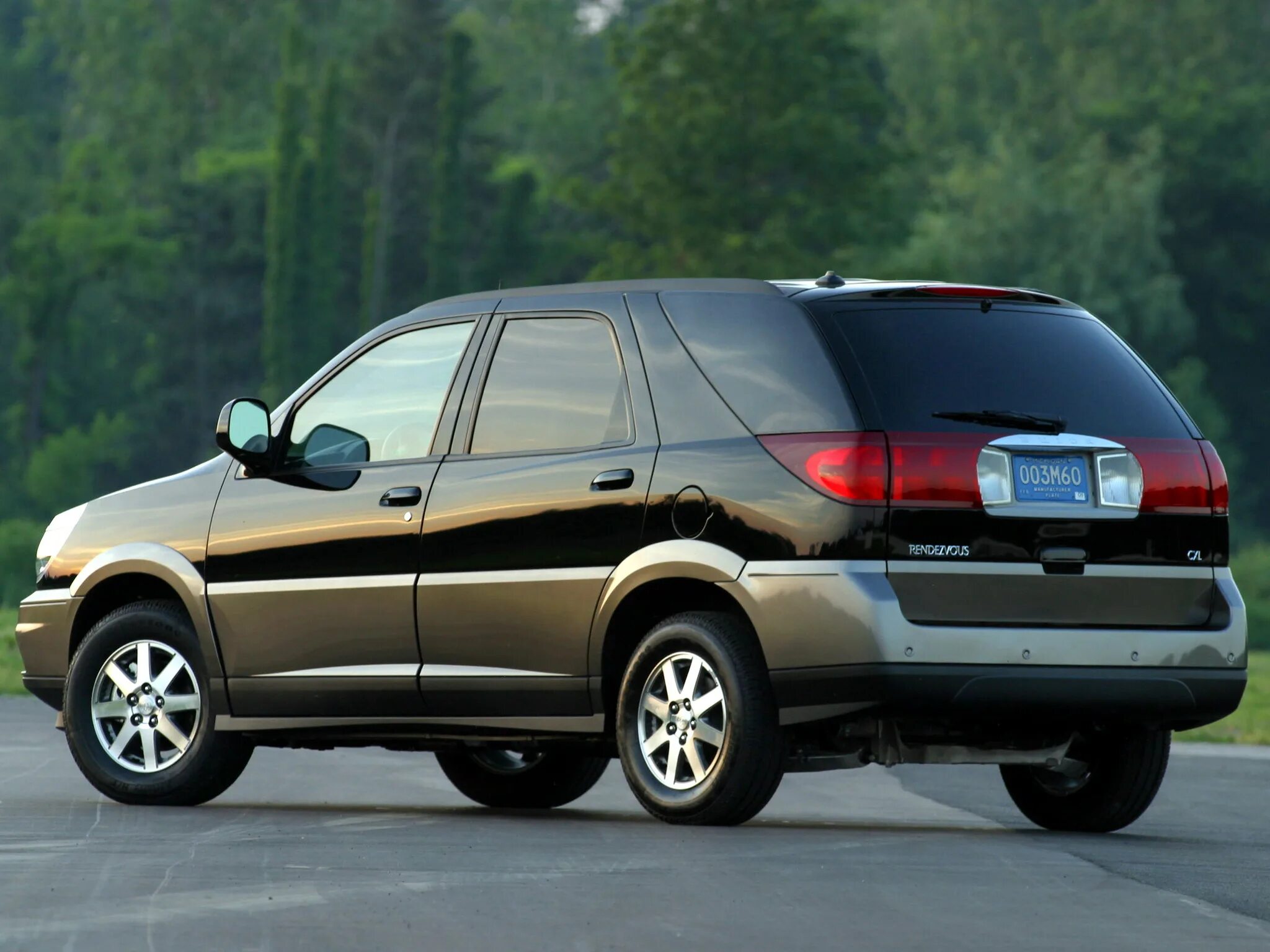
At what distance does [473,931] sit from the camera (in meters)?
6.84

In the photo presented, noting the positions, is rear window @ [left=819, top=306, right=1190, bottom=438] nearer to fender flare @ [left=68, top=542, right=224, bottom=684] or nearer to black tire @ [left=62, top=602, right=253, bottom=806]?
fender flare @ [left=68, top=542, right=224, bottom=684]

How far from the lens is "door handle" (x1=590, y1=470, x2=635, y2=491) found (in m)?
9.52

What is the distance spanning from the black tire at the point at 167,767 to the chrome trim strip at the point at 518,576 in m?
1.24

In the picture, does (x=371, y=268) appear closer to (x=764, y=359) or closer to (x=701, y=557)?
(x=764, y=359)

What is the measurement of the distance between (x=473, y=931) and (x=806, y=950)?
2.80 ft

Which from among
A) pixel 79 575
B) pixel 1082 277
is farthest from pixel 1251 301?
pixel 79 575

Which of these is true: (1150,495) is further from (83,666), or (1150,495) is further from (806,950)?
(83,666)

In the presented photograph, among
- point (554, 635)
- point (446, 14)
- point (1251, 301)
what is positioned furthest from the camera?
point (446, 14)

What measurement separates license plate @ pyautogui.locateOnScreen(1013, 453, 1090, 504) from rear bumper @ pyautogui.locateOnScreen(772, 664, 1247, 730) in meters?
0.57

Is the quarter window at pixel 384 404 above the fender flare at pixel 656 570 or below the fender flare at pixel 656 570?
above

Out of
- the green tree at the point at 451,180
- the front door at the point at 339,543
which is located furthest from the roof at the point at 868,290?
the green tree at the point at 451,180

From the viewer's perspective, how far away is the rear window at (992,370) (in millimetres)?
9188

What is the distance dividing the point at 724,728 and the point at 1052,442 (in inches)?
57.9

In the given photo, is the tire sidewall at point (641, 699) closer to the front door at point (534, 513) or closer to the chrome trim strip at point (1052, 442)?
the front door at point (534, 513)
